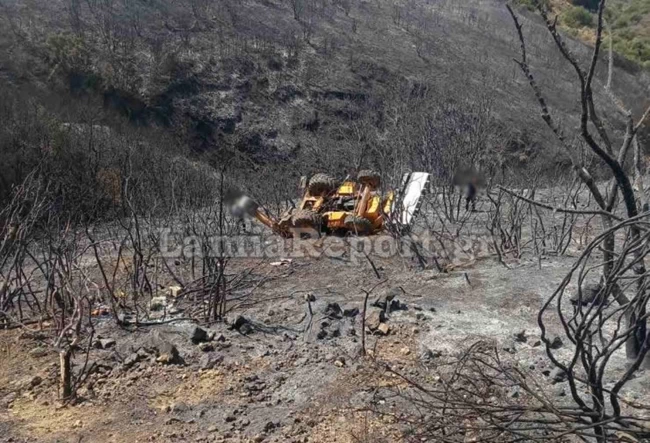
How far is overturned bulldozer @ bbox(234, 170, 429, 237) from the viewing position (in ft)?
32.1

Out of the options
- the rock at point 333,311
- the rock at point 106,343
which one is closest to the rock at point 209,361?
the rock at point 106,343

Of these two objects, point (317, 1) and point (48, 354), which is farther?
point (317, 1)

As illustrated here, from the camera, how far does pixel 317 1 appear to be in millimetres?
34688

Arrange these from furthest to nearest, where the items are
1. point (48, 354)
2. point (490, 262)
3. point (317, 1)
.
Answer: point (317, 1), point (490, 262), point (48, 354)

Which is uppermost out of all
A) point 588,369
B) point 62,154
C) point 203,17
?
point 588,369

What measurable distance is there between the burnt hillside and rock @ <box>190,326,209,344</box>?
11.9 metres

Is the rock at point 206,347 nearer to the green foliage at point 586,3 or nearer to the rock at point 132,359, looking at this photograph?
the rock at point 132,359

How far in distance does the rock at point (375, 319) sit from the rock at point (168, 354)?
1731 mm

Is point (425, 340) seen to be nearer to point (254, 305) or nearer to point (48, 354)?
point (254, 305)

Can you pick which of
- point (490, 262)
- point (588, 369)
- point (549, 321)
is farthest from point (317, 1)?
point (588, 369)

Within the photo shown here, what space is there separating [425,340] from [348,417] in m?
1.53

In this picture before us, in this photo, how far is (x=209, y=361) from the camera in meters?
5.13

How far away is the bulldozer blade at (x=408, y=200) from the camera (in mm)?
9117

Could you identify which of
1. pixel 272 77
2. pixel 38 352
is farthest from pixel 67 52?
pixel 38 352
